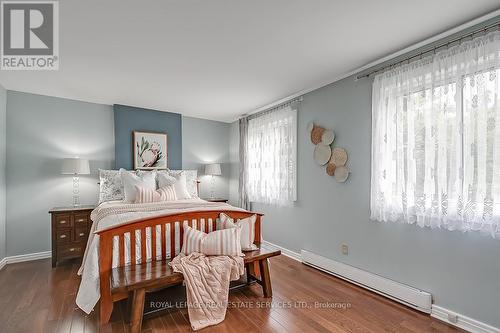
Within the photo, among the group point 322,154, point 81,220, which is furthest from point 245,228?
point 81,220

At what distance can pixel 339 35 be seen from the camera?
2.08 meters

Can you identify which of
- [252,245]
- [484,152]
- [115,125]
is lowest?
[252,245]

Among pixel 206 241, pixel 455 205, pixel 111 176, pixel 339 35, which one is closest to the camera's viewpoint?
pixel 455 205

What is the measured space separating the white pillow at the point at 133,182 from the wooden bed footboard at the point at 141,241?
1.22 m

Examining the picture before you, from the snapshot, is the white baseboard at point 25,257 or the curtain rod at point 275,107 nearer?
the white baseboard at point 25,257

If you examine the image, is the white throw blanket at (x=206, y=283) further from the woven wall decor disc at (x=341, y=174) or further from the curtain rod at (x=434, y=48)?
the curtain rod at (x=434, y=48)

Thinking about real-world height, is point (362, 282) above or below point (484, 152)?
below

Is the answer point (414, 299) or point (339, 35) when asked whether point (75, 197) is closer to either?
point (339, 35)

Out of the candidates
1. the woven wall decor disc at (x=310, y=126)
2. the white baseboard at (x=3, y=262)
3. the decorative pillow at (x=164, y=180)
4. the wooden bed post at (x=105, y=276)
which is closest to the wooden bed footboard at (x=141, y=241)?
the wooden bed post at (x=105, y=276)

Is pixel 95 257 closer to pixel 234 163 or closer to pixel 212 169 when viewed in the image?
pixel 212 169

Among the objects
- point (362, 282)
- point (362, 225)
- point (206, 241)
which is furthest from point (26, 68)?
point (362, 282)

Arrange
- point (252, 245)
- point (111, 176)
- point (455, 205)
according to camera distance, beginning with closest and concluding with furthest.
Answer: point (455, 205) → point (252, 245) → point (111, 176)

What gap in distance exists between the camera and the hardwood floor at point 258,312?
75.7 inches

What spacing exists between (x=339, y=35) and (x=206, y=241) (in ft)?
7.07
